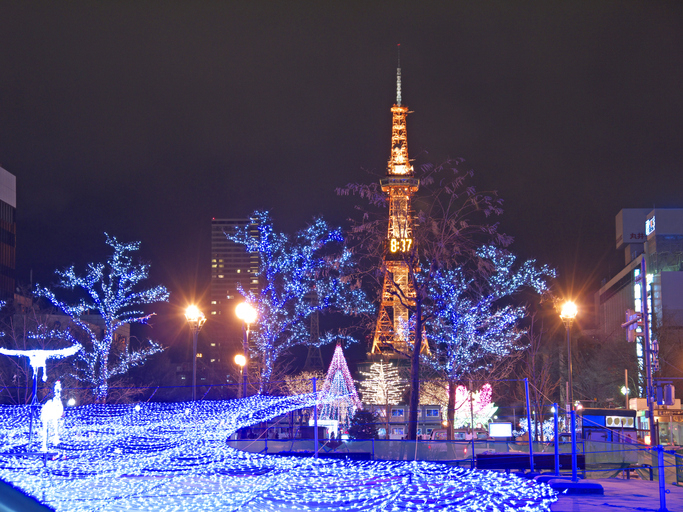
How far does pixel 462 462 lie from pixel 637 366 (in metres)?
37.2

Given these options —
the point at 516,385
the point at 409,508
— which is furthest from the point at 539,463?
the point at 516,385

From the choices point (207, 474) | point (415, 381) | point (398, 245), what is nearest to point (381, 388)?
point (415, 381)

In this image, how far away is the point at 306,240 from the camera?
2881 centimetres

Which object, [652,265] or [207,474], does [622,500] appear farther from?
[652,265]

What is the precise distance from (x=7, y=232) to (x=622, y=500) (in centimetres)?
6231

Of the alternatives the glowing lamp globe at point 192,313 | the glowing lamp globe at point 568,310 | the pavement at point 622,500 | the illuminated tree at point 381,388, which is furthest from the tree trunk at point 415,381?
the illuminated tree at point 381,388

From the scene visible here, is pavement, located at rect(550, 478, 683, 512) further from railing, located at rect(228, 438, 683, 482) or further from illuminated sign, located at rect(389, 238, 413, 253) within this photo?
illuminated sign, located at rect(389, 238, 413, 253)

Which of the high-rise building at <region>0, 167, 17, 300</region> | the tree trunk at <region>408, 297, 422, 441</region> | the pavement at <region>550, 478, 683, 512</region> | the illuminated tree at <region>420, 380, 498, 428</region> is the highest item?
the high-rise building at <region>0, 167, 17, 300</region>

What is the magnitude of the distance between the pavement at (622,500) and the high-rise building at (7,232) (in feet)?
192

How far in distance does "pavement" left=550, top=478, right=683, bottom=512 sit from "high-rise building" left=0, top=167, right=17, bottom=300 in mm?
58456

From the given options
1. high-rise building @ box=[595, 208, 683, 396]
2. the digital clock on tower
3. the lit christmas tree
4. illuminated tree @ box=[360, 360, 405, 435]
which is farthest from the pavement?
high-rise building @ box=[595, 208, 683, 396]

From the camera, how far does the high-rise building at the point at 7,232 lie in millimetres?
62625

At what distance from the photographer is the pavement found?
11445 mm

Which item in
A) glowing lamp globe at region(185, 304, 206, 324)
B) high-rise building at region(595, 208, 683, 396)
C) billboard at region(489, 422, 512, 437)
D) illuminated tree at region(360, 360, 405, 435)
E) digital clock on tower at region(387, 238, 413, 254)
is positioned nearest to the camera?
glowing lamp globe at region(185, 304, 206, 324)
